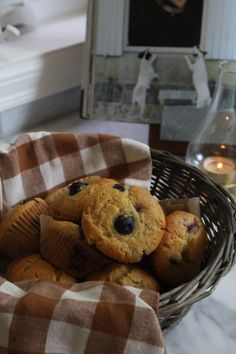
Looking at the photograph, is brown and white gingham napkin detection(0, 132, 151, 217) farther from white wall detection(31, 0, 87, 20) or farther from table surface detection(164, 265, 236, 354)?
white wall detection(31, 0, 87, 20)

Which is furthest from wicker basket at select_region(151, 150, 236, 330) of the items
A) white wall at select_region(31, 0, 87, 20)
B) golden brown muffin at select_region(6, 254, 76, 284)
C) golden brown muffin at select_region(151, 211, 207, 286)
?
white wall at select_region(31, 0, 87, 20)

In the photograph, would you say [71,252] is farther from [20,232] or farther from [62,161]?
[62,161]

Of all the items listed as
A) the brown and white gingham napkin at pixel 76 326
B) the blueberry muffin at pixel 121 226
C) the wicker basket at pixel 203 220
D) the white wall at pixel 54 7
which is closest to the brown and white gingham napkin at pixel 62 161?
the wicker basket at pixel 203 220

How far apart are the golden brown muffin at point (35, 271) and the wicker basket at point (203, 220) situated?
0.41 ft

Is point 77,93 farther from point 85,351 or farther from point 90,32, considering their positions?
Answer: point 85,351

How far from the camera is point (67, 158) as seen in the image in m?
0.80

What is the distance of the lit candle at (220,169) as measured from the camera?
3.07ft

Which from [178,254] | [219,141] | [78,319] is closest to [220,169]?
[219,141]

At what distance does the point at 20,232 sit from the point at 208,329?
0.25 meters

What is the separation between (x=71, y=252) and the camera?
0.64 m

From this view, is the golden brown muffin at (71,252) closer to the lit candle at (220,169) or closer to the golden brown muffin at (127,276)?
the golden brown muffin at (127,276)

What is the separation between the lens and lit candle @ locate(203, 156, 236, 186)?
3.07ft

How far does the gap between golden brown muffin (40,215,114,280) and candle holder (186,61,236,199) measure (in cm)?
35

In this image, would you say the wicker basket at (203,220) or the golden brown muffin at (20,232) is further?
the golden brown muffin at (20,232)
